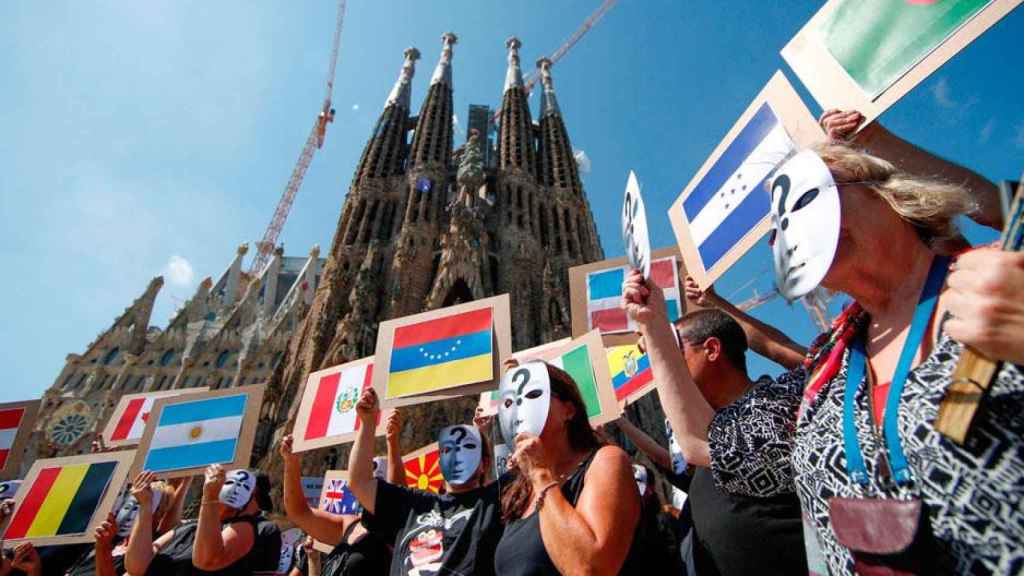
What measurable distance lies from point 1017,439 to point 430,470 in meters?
6.16

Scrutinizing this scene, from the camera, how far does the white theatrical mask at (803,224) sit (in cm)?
148

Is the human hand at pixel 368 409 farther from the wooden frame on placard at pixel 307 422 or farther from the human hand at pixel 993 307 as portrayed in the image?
the human hand at pixel 993 307

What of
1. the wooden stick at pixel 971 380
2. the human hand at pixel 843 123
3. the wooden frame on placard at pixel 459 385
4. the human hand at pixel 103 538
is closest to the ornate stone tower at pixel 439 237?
the wooden frame on placard at pixel 459 385

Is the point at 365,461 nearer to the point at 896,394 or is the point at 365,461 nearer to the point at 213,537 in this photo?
the point at 213,537

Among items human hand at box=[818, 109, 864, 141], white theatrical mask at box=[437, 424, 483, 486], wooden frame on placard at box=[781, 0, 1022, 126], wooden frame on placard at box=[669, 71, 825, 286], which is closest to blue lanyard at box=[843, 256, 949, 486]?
human hand at box=[818, 109, 864, 141]

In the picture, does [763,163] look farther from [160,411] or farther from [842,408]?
[160,411]

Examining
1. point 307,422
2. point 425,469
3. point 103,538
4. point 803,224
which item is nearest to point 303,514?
point 103,538

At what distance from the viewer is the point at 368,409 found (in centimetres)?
361

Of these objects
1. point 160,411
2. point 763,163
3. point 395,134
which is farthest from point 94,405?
point 763,163

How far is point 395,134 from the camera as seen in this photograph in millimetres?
35062

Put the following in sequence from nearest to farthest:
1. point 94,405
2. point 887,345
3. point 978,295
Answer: point 978,295, point 887,345, point 94,405

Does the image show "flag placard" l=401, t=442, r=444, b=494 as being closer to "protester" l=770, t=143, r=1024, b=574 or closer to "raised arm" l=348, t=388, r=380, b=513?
"raised arm" l=348, t=388, r=380, b=513

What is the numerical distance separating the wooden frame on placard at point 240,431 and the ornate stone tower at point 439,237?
499 inches

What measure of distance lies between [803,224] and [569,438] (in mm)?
1401
